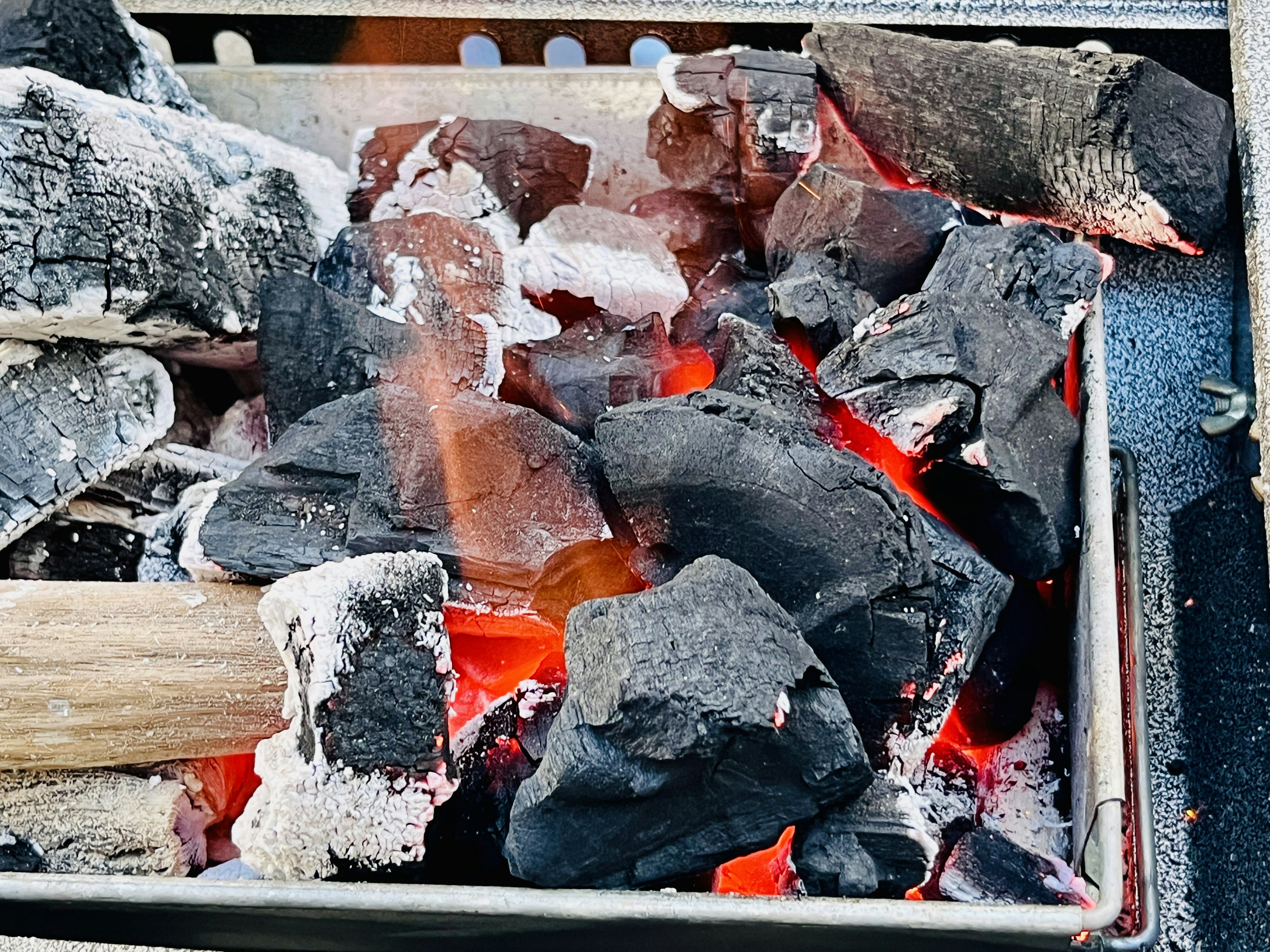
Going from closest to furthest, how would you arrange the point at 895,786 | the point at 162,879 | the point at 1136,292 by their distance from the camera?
the point at 162,879, the point at 895,786, the point at 1136,292

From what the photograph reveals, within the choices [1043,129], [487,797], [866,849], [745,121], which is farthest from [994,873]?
[745,121]

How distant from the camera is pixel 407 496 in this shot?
3.71 ft

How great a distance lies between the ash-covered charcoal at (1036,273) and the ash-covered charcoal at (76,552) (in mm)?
1010

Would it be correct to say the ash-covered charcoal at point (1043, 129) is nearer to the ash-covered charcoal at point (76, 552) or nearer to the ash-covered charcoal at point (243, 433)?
the ash-covered charcoal at point (243, 433)

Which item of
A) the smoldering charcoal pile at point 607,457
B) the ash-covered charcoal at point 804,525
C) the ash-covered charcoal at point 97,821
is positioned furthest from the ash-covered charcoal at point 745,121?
the ash-covered charcoal at point 97,821

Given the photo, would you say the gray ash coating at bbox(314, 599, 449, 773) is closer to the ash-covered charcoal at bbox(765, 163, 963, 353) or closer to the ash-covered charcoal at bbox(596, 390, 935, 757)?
the ash-covered charcoal at bbox(596, 390, 935, 757)

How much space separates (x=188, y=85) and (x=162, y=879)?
1183mm

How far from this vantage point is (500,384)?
138cm

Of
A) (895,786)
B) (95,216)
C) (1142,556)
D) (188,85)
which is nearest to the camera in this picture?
(895,786)

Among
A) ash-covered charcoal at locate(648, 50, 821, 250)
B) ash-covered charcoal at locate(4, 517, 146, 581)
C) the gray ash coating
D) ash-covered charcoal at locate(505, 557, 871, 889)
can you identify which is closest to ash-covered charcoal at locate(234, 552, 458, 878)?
the gray ash coating

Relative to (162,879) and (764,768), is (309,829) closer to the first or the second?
(162,879)

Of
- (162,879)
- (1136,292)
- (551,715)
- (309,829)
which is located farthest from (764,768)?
(1136,292)

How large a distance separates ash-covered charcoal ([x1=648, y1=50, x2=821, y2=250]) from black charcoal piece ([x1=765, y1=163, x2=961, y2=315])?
0.30 feet

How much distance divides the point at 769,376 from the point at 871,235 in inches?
10.3
